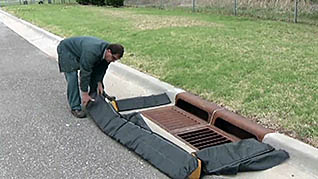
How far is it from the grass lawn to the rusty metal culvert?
177mm

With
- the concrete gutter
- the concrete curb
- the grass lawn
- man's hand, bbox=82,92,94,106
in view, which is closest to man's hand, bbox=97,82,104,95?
man's hand, bbox=82,92,94,106

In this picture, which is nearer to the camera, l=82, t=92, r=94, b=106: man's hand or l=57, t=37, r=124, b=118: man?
l=57, t=37, r=124, b=118: man

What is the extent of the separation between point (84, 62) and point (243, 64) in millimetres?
2996

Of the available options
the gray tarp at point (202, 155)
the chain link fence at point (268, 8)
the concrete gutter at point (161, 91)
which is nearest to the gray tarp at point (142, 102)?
the concrete gutter at point (161, 91)

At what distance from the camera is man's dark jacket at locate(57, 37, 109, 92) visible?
508 centimetres

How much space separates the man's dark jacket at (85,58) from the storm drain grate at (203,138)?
4.23ft

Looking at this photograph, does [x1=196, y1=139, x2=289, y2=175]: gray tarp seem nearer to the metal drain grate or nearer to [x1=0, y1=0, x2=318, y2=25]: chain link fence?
the metal drain grate

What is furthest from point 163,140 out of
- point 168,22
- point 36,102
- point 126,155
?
point 168,22

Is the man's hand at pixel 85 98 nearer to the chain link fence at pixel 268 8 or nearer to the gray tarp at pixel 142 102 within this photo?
the gray tarp at pixel 142 102

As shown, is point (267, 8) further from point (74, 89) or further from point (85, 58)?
point (85, 58)

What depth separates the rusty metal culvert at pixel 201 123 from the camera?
4688 millimetres

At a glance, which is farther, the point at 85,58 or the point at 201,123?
the point at 201,123

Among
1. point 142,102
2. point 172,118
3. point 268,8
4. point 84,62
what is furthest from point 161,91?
point 268,8

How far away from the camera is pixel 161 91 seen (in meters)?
6.34
